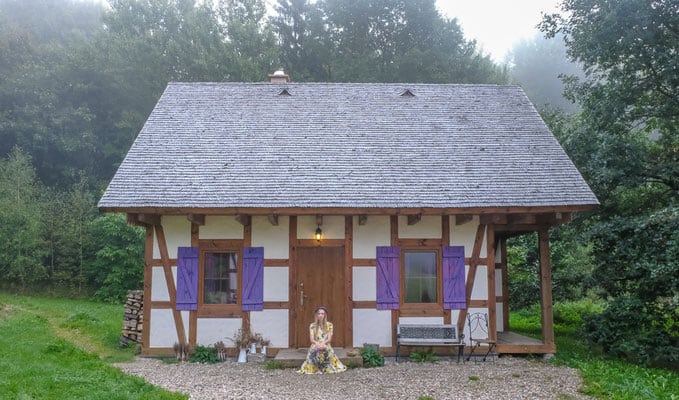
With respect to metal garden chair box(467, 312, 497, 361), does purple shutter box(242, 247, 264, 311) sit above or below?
above

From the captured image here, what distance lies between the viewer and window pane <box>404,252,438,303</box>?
8828 millimetres

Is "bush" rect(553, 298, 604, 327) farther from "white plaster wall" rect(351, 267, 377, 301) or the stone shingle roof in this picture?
"white plaster wall" rect(351, 267, 377, 301)

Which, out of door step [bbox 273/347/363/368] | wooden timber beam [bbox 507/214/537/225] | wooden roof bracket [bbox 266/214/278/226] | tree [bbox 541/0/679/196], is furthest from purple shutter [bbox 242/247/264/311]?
tree [bbox 541/0/679/196]

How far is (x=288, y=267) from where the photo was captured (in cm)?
874

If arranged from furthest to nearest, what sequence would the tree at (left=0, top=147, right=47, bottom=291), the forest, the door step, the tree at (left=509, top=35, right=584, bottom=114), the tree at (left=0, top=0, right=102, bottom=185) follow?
the tree at (left=509, top=35, right=584, bottom=114), the tree at (left=0, top=0, right=102, bottom=185), the tree at (left=0, top=147, right=47, bottom=291), the forest, the door step

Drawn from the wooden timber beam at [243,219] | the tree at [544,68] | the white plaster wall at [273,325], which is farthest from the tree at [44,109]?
the tree at [544,68]

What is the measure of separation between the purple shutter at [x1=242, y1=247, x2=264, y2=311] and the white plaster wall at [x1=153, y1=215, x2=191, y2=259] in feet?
3.47

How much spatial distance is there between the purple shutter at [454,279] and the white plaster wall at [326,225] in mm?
1880

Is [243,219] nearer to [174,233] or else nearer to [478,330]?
[174,233]

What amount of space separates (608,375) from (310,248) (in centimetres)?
490

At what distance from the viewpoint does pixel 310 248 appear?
29.2 feet

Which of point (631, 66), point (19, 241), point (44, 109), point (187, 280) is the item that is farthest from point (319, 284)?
point (44, 109)

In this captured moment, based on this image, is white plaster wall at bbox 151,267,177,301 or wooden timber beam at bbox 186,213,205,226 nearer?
wooden timber beam at bbox 186,213,205,226

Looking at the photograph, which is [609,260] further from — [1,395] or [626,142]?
[1,395]
